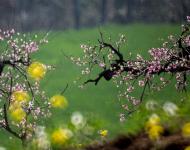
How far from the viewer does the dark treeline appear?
5174 cm

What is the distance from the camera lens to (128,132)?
227 inches

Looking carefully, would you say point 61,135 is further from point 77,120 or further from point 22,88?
point 22,88

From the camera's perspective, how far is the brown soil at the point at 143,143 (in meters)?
5.11

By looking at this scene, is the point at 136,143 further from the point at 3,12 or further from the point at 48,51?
the point at 3,12

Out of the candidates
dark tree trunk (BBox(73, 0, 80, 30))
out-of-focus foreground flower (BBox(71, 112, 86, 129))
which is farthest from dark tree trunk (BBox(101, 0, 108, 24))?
out-of-focus foreground flower (BBox(71, 112, 86, 129))

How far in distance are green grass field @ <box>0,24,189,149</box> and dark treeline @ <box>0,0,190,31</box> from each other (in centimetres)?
155

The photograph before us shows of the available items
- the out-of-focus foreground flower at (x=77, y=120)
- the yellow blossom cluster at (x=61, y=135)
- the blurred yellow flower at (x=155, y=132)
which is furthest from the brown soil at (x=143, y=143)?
the yellow blossom cluster at (x=61, y=135)

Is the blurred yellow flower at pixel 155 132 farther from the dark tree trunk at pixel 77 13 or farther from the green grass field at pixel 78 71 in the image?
the dark tree trunk at pixel 77 13

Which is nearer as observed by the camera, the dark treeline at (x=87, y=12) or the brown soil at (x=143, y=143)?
the brown soil at (x=143, y=143)

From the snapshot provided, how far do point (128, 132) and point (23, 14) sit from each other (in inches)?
1875

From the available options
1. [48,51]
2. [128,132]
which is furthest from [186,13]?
[128,132]

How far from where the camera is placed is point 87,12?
53.2 meters

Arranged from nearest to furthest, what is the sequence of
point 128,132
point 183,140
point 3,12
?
point 183,140 → point 128,132 → point 3,12

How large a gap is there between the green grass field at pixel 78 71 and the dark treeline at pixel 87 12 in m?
1.55
